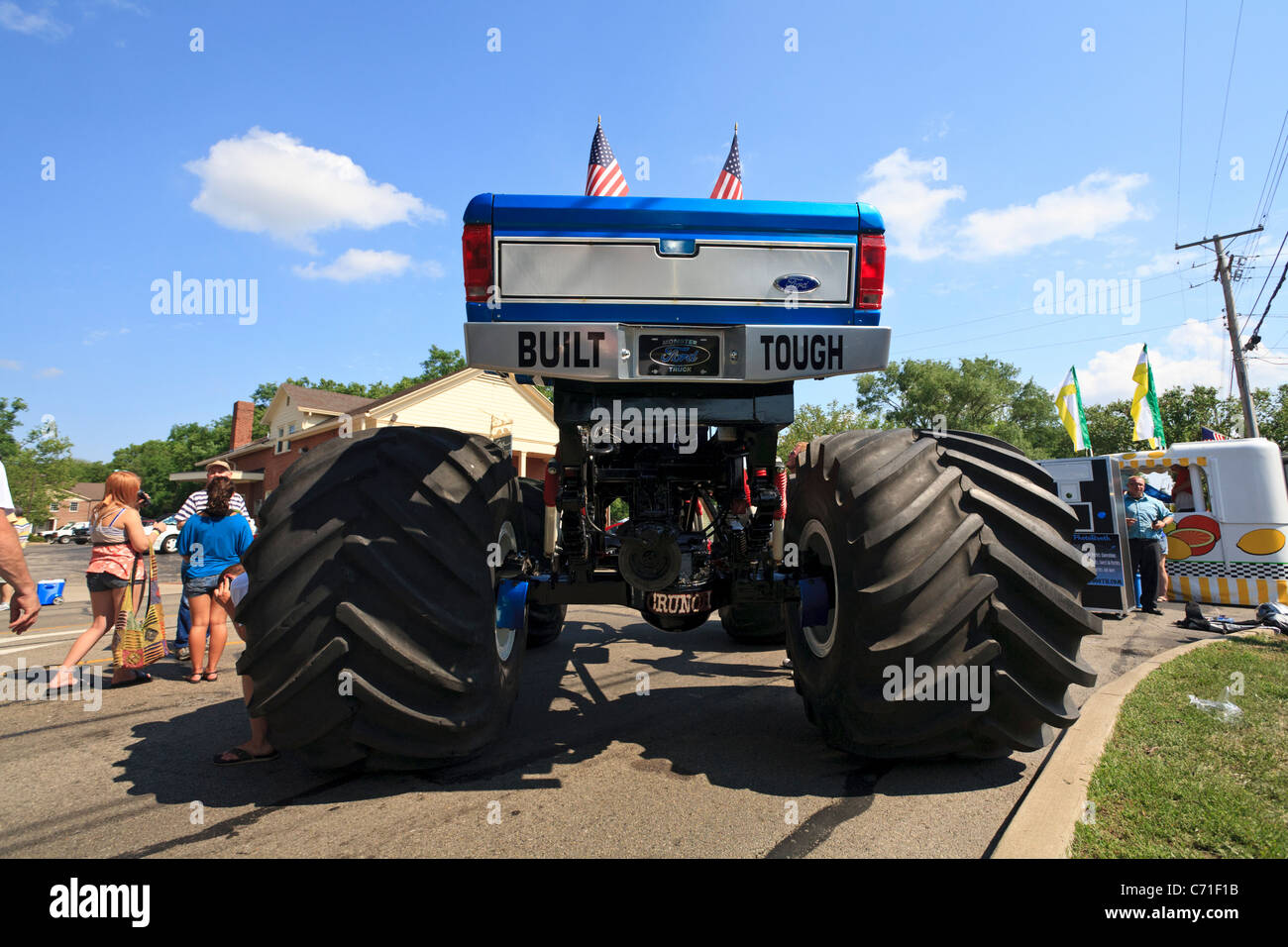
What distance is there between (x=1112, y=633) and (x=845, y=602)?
684 centimetres

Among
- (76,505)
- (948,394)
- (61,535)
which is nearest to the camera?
(948,394)

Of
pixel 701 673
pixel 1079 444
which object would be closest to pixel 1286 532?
pixel 1079 444

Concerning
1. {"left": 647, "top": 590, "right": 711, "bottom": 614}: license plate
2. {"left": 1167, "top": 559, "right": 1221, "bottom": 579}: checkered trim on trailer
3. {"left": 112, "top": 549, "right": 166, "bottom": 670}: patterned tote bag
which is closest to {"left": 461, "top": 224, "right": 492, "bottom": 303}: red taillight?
{"left": 647, "top": 590, "right": 711, "bottom": 614}: license plate

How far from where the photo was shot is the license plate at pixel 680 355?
10.7ft

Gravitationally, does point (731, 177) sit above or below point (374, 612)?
above

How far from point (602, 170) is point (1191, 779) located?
5135mm

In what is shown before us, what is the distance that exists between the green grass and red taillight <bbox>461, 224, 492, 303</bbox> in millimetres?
3384

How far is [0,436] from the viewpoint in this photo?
65125 mm

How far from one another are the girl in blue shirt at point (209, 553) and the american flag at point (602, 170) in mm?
3951

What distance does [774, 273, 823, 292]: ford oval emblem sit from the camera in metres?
3.31

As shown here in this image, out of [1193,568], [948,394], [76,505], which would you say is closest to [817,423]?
[948,394]

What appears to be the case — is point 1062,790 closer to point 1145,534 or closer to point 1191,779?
point 1191,779

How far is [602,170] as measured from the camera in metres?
5.09
